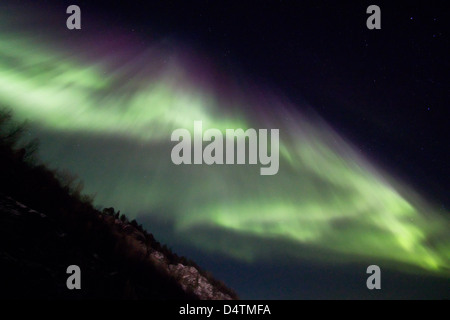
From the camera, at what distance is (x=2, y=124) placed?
10.1 meters

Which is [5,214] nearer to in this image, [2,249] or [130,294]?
[2,249]

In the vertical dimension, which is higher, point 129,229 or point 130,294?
point 129,229

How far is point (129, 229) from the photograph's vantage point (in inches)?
536
